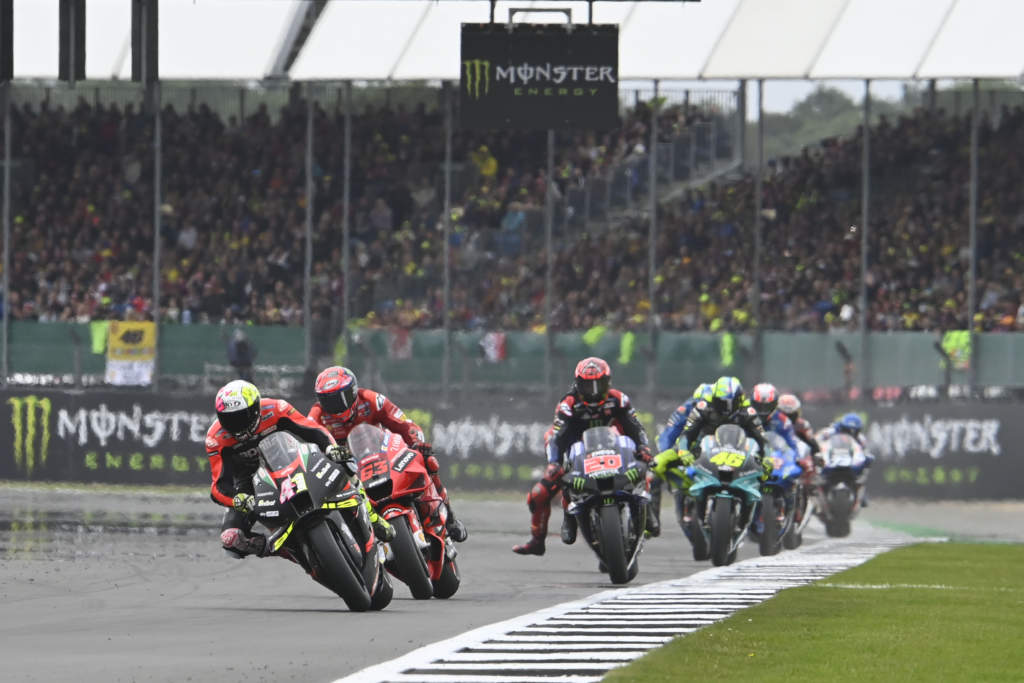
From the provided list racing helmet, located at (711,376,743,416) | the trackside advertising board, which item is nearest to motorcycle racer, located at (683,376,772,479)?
racing helmet, located at (711,376,743,416)

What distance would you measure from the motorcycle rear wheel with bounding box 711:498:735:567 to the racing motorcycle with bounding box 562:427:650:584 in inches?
82.9

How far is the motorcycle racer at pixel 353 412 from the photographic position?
14.2 meters

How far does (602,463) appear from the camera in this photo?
16.6m

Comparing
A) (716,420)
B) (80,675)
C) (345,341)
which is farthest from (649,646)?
(345,341)

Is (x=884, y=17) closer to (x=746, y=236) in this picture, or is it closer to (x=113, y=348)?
(x=746, y=236)

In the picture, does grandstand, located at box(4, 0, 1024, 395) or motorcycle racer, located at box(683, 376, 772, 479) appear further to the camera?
grandstand, located at box(4, 0, 1024, 395)

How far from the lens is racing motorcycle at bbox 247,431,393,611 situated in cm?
1244

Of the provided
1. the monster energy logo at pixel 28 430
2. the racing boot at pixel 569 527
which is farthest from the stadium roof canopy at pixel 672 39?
the racing boot at pixel 569 527

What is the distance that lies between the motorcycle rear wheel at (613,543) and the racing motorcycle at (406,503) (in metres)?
2.01

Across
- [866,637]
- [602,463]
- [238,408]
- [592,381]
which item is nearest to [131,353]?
[592,381]

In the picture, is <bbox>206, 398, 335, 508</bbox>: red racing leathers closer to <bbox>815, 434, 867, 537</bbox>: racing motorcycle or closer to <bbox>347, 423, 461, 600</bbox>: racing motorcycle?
<bbox>347, 423, 461, 600</bbox>: racing motorcycle

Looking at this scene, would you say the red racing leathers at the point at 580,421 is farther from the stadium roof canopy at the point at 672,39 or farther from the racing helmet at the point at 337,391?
the stadium roof canopy at the point at 672,39

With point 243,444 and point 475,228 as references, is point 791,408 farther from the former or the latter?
point 243,444

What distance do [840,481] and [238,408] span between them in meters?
14.9
